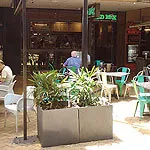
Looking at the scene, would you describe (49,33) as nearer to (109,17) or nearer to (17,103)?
(109,17)

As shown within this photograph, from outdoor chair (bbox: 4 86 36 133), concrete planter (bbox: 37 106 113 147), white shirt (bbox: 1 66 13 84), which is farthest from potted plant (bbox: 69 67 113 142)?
white shirt (bbox: 1 66 13 84)

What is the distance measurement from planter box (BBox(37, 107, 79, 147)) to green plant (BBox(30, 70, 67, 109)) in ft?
0.62

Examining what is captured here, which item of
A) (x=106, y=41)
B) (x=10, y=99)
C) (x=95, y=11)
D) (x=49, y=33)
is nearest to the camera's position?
(x=10, y=99)

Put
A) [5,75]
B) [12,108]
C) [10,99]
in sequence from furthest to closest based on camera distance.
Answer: [5,75]
[10,99]
[12,108]

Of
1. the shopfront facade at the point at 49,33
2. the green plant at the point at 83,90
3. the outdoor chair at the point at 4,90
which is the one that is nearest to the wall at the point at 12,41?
the shopfront facade at the point at 49,33

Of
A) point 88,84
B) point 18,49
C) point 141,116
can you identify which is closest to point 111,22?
point 18,49

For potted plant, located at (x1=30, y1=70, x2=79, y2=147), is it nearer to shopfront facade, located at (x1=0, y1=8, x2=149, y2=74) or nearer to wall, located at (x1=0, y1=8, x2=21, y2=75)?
shopfront facade, located at (x1=0, y1=8, x2=149, y2=74)

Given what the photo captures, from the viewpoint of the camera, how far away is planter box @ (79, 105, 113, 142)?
199 inches

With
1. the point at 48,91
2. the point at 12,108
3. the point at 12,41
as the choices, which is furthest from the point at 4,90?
the point at 12,41

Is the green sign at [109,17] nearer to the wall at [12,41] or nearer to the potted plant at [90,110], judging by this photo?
the wall at [12,41]

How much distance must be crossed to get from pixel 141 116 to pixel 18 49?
28.2ft

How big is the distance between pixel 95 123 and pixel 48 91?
0.90m

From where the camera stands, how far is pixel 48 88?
5.08 m

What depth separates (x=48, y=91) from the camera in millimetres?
5078
